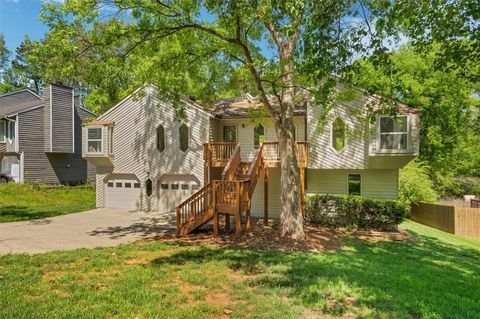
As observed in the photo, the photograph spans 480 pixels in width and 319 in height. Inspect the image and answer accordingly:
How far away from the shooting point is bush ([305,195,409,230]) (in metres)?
13.3

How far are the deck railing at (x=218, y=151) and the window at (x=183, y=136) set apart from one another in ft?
6.12

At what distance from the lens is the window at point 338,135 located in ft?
51.5

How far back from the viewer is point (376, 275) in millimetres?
6902

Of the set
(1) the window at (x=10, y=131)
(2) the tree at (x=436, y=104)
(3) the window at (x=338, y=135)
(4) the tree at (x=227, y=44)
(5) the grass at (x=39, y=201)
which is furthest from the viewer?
(1) the window at (x=10, y=131)

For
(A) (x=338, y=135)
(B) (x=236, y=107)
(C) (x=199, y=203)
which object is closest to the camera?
(C) (x=199, y=203)

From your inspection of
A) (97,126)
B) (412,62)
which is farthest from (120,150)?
(412,62)

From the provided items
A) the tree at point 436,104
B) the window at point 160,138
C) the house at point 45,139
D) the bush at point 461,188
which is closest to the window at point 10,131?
the house at point 45,139

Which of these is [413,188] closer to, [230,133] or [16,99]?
[230,133]

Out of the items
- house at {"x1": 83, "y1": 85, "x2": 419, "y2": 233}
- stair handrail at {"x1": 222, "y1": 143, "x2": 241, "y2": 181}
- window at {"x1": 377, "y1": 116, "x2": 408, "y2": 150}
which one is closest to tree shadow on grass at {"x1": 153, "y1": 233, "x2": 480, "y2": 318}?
house at {"x1": 83, "y1": 85, "x2": 419, "y2": 233}

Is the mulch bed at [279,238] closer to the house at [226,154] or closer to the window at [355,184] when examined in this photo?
the house at [226,154]

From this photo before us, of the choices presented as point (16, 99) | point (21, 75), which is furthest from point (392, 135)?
point (21, 75)

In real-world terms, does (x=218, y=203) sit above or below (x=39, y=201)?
above

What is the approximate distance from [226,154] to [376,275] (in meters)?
10.6

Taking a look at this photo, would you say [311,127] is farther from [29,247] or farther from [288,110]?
[29,247]
